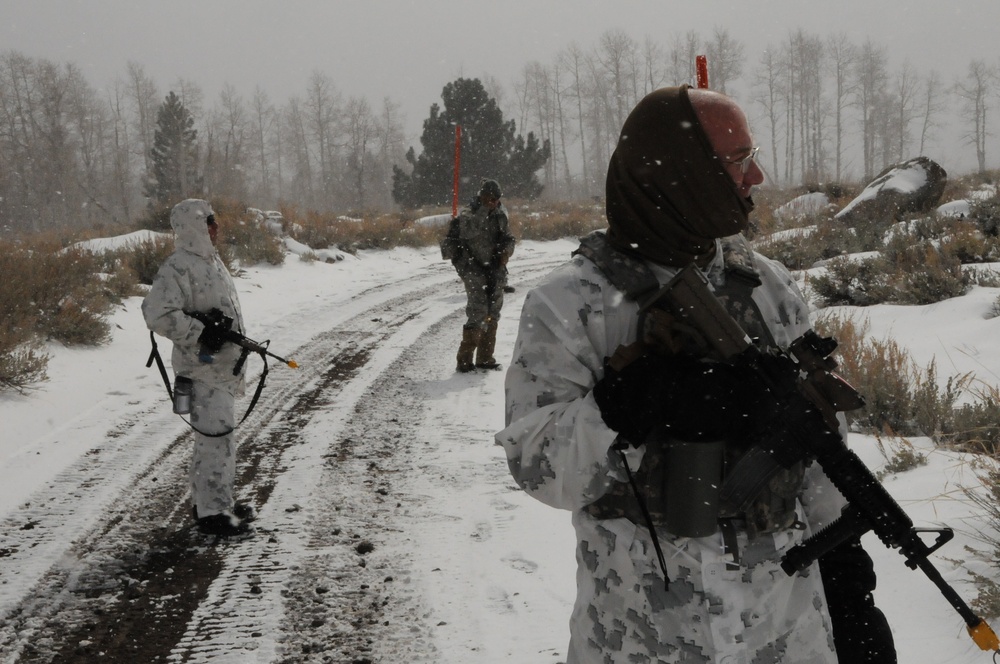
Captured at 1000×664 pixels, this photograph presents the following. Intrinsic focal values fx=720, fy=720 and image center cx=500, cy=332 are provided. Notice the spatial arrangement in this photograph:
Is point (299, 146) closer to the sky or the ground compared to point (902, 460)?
A: closer to the sky

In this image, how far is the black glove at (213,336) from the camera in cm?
394

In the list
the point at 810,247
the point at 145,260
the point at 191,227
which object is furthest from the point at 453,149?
the point at 191,227

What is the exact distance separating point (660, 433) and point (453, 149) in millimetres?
34157

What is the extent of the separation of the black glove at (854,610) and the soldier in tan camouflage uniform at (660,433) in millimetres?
11

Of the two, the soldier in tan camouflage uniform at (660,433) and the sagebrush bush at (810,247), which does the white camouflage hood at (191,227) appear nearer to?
the soldier in tan camouflage uniform at (660,433)

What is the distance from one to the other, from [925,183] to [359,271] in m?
10.5

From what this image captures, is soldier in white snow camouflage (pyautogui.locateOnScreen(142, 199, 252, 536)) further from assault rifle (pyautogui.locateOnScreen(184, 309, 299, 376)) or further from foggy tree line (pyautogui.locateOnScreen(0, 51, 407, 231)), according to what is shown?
foggy tree line (pyautogui.locateOnScreen(0, 51, 407, 231))

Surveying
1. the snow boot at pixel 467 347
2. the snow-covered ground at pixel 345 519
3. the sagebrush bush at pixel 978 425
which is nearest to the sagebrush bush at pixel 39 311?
the snow-covered ground at pixel 345 519

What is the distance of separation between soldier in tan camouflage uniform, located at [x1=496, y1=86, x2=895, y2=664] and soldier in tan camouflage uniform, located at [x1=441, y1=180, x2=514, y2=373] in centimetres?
578

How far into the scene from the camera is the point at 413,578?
11.4 ft

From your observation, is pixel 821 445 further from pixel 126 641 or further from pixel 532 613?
pixel 126 641

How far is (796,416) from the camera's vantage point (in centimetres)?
130

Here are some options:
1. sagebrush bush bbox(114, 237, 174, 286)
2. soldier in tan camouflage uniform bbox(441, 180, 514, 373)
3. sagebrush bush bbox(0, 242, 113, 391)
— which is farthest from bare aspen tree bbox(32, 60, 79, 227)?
soldier in tan camouflage uniform bbox(441, 180, 514, 373)

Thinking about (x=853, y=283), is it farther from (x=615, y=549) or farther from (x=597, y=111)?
(x=597, y=111)
